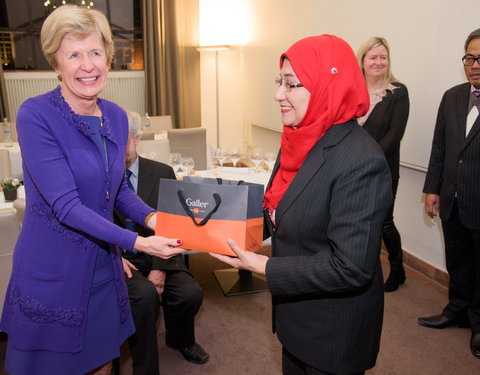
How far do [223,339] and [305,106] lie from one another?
6.54 ft

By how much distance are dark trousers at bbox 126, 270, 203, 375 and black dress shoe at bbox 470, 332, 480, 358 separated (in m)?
1.72

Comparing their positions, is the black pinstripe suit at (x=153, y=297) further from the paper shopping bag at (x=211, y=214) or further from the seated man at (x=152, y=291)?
the paper shopping bag at (x=211, y=214)

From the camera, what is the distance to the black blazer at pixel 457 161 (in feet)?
8.38

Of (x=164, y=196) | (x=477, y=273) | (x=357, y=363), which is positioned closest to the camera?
(x=357, y=363)

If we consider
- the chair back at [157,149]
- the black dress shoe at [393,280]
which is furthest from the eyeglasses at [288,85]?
the chair back at [157,149]

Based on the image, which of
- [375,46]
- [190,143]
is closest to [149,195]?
[375,46]

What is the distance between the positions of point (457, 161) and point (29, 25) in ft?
22.6

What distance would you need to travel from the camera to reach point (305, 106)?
4.37 feet

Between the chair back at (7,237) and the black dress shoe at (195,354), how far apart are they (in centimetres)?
111

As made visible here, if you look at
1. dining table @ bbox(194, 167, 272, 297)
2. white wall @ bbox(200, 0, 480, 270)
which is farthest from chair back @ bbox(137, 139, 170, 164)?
white wall @ bbox(200, 0, 480, 270)

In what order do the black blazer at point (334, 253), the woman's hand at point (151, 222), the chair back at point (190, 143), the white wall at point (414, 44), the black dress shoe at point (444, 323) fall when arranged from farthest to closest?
the chair back at point (190, 143)
the white wall at point (414, 44)
the black dress shoe at point (444, 323)
the woman's hand at point (151, 222)
the black blazer at point (334, 253)

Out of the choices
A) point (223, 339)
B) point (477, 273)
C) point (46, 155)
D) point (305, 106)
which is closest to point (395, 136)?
point (477, 273)

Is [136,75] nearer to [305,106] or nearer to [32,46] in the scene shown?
[32,46]

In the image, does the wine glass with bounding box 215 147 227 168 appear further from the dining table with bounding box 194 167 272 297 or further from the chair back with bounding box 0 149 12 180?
the chair back with bounding box 0 149 12 180
